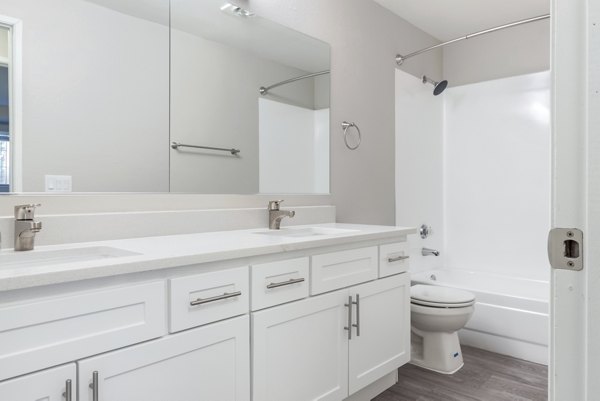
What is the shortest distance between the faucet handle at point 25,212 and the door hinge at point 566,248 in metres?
1.39

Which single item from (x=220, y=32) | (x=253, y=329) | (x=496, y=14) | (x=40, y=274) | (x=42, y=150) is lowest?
(x=253, y=329)

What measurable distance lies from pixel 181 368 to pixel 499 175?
316 cm

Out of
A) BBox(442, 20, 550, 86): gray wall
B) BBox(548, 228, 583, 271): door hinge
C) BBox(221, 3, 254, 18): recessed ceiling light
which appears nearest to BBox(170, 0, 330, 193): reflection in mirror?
BBox(221, 3, 254, 18): recessed ceiling light

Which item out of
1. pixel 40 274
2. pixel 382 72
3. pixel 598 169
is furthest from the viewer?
pixel 382 72

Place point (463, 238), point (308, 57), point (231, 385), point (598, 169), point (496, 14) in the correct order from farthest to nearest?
point (463, 238) < point (496, 14) < point (308, 57) < point (231, 385) < point (598, 169)

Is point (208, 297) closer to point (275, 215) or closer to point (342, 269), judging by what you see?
point (342, 269)

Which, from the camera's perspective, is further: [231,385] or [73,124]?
[73,124]

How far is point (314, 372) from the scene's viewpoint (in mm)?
1593

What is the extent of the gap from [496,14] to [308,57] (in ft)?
5.69

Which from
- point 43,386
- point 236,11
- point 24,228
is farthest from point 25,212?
point 236,11

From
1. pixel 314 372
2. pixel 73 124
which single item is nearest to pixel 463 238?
pixel 314 372

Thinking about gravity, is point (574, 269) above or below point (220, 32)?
below

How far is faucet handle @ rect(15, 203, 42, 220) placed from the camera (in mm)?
1266

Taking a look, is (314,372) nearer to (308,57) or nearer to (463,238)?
(308,57)
